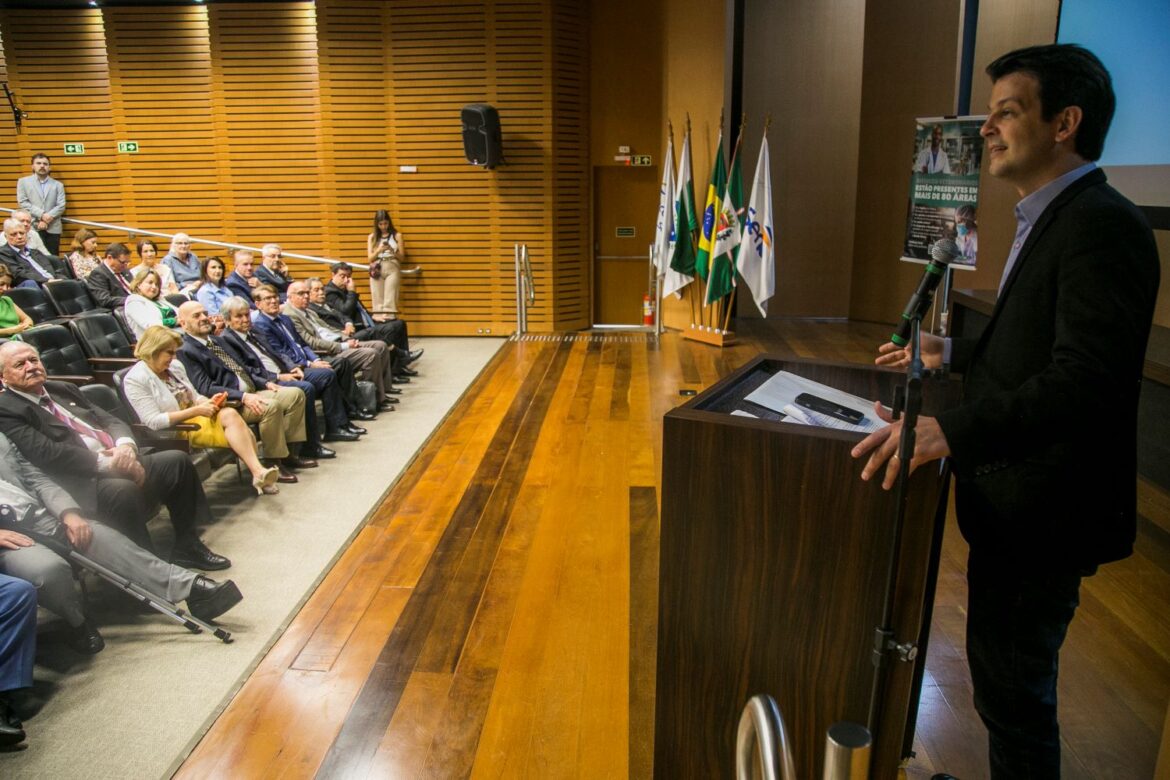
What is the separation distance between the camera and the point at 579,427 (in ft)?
19.0

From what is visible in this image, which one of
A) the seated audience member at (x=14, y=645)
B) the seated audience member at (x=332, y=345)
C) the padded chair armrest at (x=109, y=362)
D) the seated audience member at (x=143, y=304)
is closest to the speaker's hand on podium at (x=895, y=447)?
the seated audience member at (x=14, y=645)

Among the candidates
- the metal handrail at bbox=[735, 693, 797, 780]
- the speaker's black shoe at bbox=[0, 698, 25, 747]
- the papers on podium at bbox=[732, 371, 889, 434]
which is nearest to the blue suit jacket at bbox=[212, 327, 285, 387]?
the speaker's black shoe at bbox=[0, 698, 25, 747]

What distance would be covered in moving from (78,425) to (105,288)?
407 cm

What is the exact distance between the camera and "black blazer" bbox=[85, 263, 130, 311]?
273 inches

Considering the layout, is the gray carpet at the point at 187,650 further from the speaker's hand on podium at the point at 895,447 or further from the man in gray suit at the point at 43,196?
the man in gray suit at the point at 43,196

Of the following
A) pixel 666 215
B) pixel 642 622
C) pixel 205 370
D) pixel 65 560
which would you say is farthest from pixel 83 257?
pixel 642 622

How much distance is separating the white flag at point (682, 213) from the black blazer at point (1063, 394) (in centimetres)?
718

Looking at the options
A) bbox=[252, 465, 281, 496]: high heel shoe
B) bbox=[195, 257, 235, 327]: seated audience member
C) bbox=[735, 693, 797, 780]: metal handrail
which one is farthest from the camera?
bbox=[195, 257, 235, 327]: seated audience member

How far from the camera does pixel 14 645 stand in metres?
2.59

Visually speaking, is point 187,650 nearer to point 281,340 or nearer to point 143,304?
point 281,340

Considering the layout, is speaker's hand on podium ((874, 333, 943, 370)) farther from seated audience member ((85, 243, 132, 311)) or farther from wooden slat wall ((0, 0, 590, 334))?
wooden slat wall ((0, 0, 590, 334))

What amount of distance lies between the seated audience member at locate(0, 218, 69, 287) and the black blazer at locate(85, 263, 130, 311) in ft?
1.09

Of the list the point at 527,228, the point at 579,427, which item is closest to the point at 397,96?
the point at 527,228

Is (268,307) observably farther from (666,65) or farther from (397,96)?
(666,65)
